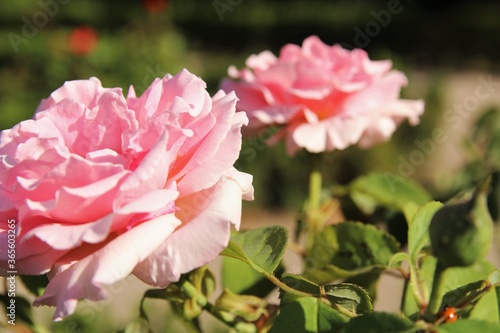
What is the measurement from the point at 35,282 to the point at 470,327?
386 mm

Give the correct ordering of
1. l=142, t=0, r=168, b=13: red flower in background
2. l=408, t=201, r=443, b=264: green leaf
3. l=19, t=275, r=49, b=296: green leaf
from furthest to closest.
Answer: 1. l=142, t=0, r=168, b=13: red flower in background
2. l=19, t=275, r=49, b=296: green leaf
3. l=408, t=201, r=443, b=264: green leaf

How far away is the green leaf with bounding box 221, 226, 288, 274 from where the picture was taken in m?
0.43

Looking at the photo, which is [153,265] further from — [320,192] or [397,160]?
[397,160]

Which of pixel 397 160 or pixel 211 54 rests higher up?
pixel 397 160

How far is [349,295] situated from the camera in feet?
1.43

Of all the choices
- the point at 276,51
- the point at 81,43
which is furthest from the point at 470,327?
the point at 276,51

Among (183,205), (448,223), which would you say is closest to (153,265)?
(183,205)

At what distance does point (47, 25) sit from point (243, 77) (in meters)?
4.39

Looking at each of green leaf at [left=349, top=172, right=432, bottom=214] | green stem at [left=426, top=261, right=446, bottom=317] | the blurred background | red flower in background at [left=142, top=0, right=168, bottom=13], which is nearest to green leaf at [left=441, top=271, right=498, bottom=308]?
green stem at [left=426, top=261, right=446, bottom=317]

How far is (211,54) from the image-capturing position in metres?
6.54

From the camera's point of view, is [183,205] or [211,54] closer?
[183,205]

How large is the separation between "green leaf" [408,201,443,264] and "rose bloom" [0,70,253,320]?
0.11 metres

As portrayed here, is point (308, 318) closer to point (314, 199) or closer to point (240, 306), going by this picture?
point (240, 306)

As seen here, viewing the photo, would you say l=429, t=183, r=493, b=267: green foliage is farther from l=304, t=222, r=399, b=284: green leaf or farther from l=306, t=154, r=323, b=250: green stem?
l=306, t=154, r=323, b=250: green stem
